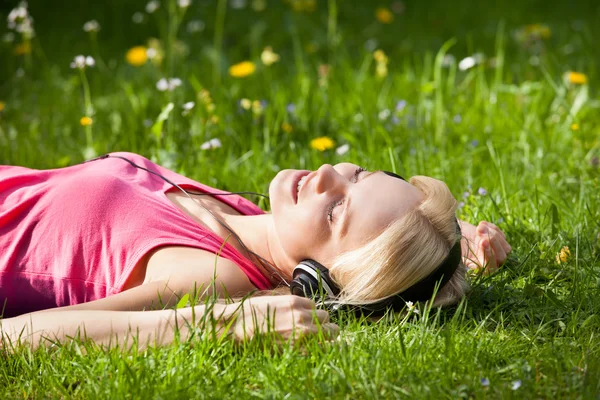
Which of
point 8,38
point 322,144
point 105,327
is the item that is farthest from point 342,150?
point 8,38

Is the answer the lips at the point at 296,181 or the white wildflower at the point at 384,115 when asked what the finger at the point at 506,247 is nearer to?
the lips at the point at 296,181

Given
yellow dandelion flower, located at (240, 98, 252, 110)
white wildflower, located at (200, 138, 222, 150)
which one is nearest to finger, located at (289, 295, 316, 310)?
white wildflower, located at (200, 138, 222, 150)

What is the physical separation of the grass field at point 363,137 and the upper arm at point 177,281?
18 cm

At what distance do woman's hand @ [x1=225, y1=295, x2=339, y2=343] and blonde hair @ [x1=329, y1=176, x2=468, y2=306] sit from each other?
205mm

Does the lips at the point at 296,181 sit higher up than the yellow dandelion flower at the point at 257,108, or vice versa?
the yellow dandelion flower at the point at 257,108

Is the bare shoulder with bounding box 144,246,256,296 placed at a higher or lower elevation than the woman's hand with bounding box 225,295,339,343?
higher

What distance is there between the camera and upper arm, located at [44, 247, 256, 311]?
7.25 feet

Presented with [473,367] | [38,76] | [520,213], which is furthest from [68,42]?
[473,367]

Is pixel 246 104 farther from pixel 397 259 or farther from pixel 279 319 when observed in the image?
pixel 279 319

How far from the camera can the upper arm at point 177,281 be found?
7.25 feet

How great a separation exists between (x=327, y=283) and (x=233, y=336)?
370mm

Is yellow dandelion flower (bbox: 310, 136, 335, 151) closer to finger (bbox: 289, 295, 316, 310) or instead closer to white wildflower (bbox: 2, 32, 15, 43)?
finger (bbox: 289, 295, 316, 310)

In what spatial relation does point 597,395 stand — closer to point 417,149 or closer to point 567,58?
point 417,149

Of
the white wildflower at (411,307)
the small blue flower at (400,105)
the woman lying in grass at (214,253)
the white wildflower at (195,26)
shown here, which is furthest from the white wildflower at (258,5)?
the white wildflower at (411,307)
